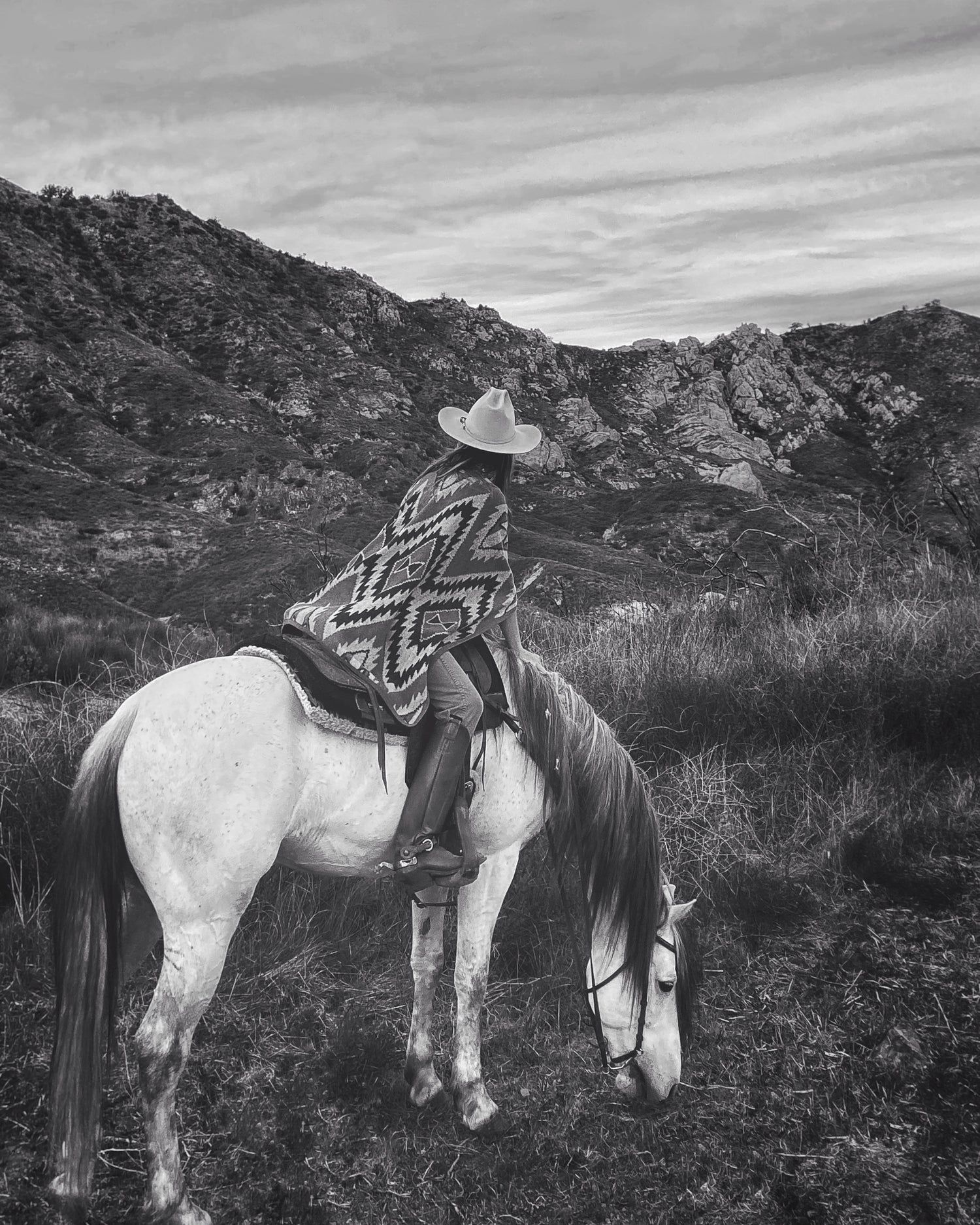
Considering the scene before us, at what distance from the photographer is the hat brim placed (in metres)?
2.65

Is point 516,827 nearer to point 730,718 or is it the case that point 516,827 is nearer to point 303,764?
point 303,764

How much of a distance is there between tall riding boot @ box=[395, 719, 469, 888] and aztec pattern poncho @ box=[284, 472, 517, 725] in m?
0.14

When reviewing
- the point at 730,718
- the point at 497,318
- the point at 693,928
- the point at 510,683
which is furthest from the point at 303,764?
the point at 497,318

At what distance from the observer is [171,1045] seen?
80.8 inches

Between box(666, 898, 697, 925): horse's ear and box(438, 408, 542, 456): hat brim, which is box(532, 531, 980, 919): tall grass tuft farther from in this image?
box(438, 408, 542, 456): hat brim

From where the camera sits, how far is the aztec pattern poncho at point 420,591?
246cm

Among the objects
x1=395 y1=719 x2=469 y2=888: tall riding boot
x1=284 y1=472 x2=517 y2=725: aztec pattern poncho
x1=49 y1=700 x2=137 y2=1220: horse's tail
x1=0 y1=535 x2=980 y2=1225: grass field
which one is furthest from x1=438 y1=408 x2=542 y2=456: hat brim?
x1=0 y1=535 x2=980 y2=1225: grass field

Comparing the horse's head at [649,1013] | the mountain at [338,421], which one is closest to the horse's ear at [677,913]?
the horse's head at [649,1013]

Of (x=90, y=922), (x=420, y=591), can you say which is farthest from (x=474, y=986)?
(x=420, y=591)

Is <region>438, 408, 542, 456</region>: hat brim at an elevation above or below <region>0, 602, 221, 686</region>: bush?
above

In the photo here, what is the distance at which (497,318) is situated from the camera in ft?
112

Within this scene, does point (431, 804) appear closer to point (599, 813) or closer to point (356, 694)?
point (356, 694)

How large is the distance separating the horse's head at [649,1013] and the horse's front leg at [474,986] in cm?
45

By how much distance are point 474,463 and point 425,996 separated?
2071 millimetres
